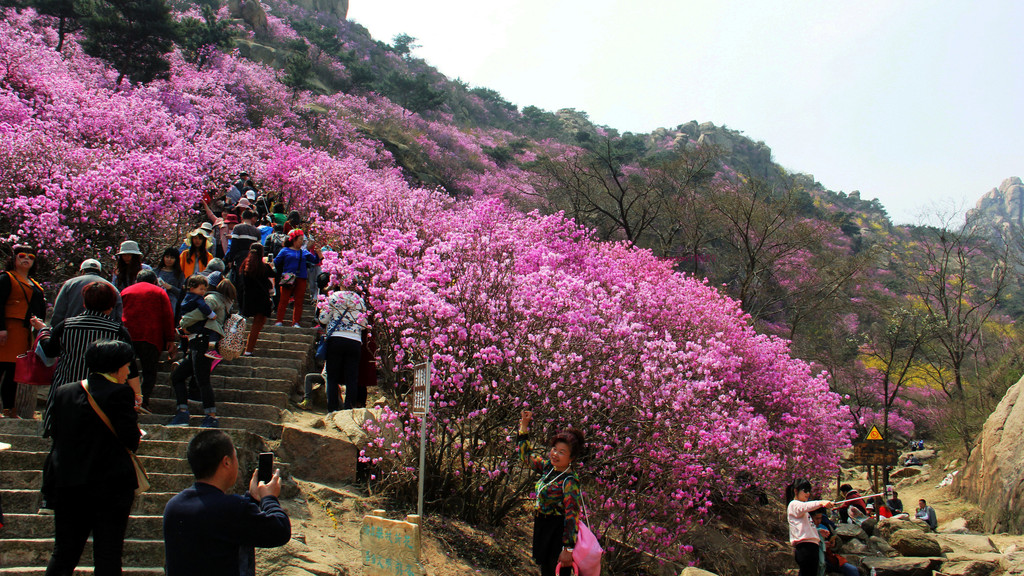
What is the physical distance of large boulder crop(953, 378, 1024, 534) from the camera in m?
13.7

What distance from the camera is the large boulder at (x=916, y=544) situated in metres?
10.9

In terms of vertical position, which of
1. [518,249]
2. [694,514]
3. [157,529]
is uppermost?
[518,249]

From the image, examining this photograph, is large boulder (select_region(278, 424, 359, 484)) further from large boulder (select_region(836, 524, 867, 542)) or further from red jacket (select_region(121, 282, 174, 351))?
large boulder (select_region(836, 524, 867, 542))

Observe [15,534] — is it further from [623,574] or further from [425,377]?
[623,574]

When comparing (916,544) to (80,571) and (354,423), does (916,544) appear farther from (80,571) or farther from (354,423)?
(80,571)

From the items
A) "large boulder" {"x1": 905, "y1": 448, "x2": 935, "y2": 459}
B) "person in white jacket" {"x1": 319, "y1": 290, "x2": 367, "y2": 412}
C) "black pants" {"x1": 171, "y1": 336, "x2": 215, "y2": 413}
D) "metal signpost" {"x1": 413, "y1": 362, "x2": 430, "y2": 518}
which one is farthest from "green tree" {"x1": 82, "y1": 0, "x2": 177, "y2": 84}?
"large boulder" {"x1": 905, "y1": 448, "x2": 935, "y2": 459}

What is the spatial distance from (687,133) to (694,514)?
82.8m

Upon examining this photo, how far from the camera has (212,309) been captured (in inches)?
249

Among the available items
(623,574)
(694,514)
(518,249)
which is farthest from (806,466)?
(518,249)

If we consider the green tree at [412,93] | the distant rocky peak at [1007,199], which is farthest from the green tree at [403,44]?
the distant rocky peak at [1007,199]

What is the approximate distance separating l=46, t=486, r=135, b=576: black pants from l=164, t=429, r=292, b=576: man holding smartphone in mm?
1046

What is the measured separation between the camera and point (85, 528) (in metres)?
3.33

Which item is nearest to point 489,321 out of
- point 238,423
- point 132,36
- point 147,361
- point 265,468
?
point 238,423

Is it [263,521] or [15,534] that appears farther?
[15,534]
